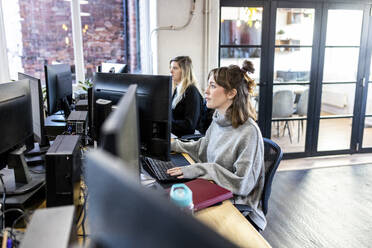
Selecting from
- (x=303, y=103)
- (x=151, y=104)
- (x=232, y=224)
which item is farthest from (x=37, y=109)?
(x=303, y=103)

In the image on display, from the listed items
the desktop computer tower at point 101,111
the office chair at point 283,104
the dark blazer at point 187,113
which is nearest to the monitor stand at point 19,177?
the desktop computer tower at point 101,111

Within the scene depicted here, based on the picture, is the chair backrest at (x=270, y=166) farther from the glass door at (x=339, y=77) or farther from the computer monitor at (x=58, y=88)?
the glass door at (x=339, y=77)

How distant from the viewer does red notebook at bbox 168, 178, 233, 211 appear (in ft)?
4.50

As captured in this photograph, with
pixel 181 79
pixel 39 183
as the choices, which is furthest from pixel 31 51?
pixel 39 183

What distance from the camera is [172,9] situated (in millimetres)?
3752

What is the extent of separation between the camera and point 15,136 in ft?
4.72

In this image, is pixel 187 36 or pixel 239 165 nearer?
pixel 239 165

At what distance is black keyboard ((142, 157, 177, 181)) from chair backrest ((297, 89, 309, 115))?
119 inches

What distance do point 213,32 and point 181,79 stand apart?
38.1 inches

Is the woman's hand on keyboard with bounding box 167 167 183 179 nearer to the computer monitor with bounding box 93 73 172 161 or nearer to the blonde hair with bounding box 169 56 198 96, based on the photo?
the computer monitor with bounding box 93 73 172 161

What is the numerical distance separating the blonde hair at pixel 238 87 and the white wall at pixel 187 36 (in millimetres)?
2074

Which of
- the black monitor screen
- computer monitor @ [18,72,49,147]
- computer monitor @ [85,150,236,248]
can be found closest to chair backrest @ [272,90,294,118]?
computer monitor @ [18,72,49,147]

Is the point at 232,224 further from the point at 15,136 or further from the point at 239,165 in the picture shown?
the point at 15,136

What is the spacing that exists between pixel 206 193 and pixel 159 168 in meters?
0.37
